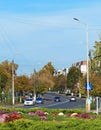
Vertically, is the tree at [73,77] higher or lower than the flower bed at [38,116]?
higher

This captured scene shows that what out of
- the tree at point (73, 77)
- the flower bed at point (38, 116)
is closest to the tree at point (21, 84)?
the tree at point (73, 77)

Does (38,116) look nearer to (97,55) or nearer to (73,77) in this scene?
(97,55)

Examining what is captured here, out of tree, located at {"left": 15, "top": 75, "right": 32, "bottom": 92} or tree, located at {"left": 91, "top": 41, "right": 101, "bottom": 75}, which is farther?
tree, located at {"left": 15, "top": 75, "right": 32, "bottom": 92}

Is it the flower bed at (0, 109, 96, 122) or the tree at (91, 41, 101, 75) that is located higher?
the tree at (91, 41, 101, 75)

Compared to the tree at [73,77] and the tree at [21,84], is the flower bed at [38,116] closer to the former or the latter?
the tree at [21,84]

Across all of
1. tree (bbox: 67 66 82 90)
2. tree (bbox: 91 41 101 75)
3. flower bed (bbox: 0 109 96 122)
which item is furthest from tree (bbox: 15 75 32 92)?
flower bed (bbox: 0 109 96 122)

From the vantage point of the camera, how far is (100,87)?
70.0 metres

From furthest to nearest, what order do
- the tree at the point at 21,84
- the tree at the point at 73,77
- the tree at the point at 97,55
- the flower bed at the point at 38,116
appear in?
the tree at the point at 73,77, the tree at the point at 21,84, the tree at the point at 97,55, the flower bed at the point at 38,116

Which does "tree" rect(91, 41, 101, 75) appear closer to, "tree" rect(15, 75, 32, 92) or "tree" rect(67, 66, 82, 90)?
"tree" rect(15, 75, 32, 92)

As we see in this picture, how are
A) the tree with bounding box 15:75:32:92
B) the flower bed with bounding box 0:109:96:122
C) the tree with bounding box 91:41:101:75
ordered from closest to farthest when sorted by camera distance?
the flower bed with bounding box 0:109:96:122, the tree with bounding box 91:41:101:75, the tree with bounding box 15:75:32:92

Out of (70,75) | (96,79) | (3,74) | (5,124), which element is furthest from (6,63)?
(5,124)

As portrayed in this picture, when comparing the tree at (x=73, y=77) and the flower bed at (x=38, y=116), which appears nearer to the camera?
the flower bed at (x=38, y=116)

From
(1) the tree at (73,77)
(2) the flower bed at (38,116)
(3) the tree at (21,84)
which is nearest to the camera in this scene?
(2) the flower bed at (38,116)

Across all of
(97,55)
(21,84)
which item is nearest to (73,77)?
(21,84)
